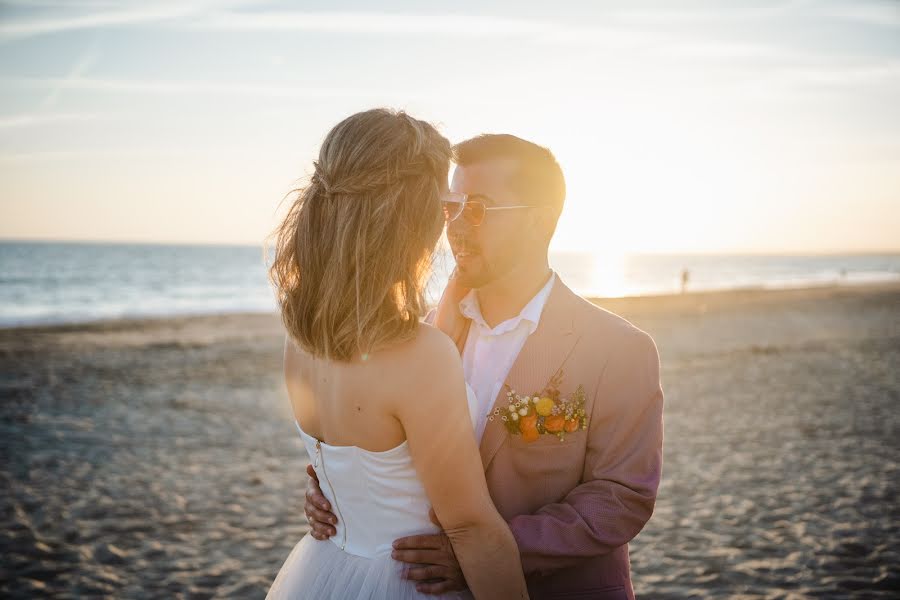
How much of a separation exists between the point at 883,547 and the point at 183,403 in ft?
39.2

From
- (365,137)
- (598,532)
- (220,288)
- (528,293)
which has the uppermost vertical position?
(365,137)

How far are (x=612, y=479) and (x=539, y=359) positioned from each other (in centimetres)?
63

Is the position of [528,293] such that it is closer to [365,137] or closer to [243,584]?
[365,137]

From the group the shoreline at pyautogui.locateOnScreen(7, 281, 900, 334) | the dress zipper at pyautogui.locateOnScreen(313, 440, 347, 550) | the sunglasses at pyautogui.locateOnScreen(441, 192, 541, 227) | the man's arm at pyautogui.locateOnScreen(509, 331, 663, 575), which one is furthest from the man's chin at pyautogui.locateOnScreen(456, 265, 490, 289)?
the shoreline at pyautogui.locateOnScreen(7, 281, 900, 334)

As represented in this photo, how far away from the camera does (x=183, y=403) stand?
1352 cm

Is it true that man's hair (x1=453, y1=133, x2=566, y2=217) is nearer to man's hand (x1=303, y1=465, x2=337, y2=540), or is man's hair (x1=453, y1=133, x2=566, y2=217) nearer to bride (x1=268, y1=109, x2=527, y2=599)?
bride (x1=268, y1=109, x2=527, y2=599)

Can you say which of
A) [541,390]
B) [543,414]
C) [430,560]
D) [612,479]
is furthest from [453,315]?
[430,560]

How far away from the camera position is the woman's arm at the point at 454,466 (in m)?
2.15

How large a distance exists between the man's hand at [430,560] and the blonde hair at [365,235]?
77cm

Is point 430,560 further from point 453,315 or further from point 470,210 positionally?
point 470,210

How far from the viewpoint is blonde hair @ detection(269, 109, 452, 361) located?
212 centimetres

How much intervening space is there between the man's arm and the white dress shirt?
0.48 m

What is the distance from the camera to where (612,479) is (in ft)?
9.34

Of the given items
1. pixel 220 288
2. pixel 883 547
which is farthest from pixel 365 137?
pixel 220 288
